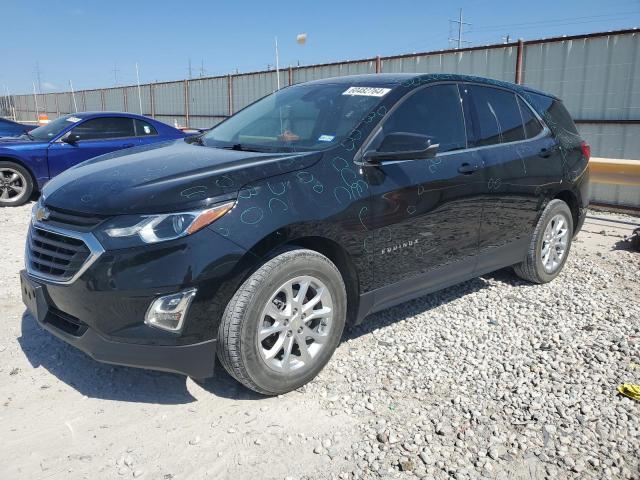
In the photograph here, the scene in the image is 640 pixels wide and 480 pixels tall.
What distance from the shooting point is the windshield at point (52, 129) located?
8.58 m

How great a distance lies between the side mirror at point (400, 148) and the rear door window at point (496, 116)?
99cm

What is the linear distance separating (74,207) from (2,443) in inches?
46.2

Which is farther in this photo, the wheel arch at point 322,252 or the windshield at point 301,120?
the windshield at point 301,120

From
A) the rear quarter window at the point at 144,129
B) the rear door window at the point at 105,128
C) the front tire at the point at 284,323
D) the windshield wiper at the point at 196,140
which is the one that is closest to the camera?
the front tire at the point at 284,323

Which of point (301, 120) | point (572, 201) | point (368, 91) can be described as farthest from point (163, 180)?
point (572, 201)

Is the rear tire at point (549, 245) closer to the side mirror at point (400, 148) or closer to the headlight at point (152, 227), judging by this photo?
the side mirror at point (400, 148)

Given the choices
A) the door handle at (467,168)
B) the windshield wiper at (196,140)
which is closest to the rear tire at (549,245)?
the door handle at (467,168)

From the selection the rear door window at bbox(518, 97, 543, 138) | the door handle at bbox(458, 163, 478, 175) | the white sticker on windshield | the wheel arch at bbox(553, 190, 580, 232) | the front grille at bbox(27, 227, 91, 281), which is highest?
the white sticker on windshield

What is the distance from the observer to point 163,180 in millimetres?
2748

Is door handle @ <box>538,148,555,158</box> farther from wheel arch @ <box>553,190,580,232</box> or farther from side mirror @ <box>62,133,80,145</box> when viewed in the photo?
side mirror @ <box>62,133,80,145</box>

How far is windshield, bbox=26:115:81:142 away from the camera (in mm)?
8578

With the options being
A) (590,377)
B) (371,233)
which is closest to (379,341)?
(371,233)

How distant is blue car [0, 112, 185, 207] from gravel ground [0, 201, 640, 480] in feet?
16.4

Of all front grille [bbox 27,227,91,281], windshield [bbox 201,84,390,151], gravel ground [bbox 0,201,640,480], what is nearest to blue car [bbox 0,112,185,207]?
gravel ground [bbox 0,201,640,480]
